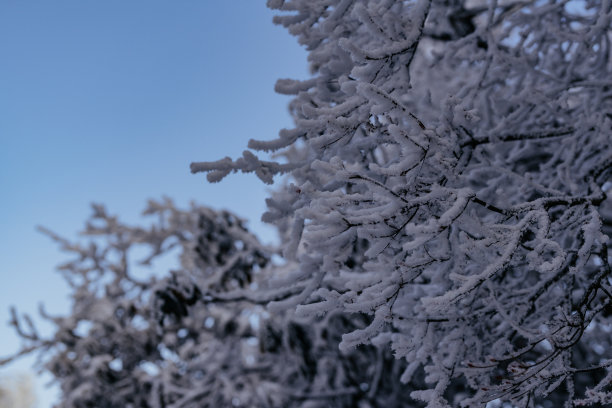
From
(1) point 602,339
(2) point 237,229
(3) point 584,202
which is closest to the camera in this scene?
(3) point 584,202

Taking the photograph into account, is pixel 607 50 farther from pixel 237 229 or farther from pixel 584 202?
pixel 237 229

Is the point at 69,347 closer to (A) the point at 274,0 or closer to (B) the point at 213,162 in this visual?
(B) the point at 213,162

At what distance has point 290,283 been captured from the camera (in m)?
2.45

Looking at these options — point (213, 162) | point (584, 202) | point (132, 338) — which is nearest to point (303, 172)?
point (213, 162)

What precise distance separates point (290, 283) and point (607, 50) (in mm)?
2911

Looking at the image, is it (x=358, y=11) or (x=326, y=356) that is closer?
(x=358, y=11)

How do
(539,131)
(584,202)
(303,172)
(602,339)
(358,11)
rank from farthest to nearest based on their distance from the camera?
1. (602,339)
2. (539,131)
3. (303,172)
4. (584,202)
5. (358,11)

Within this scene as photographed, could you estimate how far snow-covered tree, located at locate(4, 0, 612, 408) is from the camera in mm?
1773

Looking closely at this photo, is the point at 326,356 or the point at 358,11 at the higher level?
the point at 358,11

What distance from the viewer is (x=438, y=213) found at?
2.03 meters

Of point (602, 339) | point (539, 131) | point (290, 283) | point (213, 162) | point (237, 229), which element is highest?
point (237, 229)

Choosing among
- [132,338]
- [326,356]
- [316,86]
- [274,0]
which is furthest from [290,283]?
[132,338]

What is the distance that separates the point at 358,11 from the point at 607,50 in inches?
97.4

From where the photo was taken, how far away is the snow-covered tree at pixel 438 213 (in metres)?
1.77
